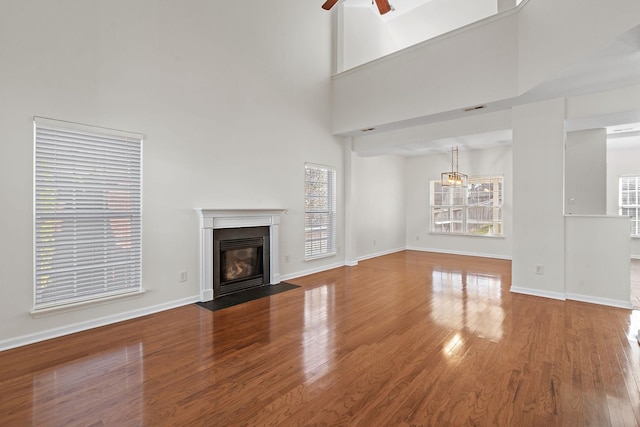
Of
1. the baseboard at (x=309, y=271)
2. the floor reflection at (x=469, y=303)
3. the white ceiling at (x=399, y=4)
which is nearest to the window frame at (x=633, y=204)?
the floor reflection at (x=469, y=303)

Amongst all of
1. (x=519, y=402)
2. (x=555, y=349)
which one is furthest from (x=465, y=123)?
(x=519, y=402)

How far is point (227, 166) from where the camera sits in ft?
15.0

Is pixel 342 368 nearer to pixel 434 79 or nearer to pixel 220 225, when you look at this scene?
pixel 220 225

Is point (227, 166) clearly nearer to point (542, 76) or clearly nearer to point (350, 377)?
point (350, 377)

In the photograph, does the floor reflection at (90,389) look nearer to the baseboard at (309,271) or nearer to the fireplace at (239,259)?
the fireplace at (239,259)

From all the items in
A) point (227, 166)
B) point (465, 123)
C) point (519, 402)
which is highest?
point (465, 123)

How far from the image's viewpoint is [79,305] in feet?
10.7

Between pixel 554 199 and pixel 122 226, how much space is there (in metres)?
5.55

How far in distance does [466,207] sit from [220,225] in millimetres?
6541

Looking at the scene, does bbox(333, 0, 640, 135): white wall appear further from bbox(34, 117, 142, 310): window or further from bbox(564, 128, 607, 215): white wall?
bbox(34, 117, 142, 310): window

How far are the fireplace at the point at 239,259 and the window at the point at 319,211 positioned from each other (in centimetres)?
102

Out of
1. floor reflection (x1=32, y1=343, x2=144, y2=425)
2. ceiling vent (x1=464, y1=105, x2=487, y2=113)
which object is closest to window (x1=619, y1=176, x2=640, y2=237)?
ceiling vent (x1=464, y1=105, x2=487, y2=113)

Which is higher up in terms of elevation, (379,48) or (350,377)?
(379,48)

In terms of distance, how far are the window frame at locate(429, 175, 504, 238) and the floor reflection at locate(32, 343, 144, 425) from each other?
7.75m
